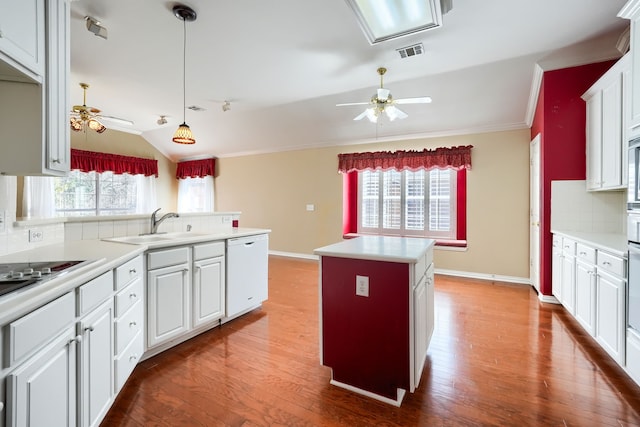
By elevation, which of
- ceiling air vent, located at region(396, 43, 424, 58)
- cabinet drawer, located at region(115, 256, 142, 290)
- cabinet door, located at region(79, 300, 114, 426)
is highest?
ceiling air vent, located at region(396, 43, 424, 58)

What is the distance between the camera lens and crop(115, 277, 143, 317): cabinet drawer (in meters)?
1.69

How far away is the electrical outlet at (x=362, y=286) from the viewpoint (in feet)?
5.85

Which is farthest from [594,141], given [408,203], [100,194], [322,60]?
[100,194]

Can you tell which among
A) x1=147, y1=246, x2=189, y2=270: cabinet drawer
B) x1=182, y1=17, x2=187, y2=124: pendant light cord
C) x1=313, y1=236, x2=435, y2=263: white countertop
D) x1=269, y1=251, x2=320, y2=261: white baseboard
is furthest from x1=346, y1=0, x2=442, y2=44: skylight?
x1=269, y1=251, x2=320, y2=261: white baseboard

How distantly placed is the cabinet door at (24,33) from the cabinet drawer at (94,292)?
1.06m

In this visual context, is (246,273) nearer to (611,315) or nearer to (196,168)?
(611,315)

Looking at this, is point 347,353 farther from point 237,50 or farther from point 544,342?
point 237,50

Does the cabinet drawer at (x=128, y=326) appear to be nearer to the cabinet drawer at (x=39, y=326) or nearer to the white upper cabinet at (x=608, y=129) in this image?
the cabinet drawer at (x=39, y=326)

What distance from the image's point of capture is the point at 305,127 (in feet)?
18.1

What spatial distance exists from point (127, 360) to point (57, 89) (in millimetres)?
1597

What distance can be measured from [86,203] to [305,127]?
490 centimetres

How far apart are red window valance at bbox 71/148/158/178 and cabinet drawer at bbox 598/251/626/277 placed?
7.86m

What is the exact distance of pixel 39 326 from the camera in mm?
1032

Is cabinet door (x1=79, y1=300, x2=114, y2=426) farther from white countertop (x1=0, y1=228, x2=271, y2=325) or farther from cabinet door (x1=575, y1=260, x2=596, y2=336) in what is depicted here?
cabinet door (x1=575, y1=260, x2=596, y2=336)
